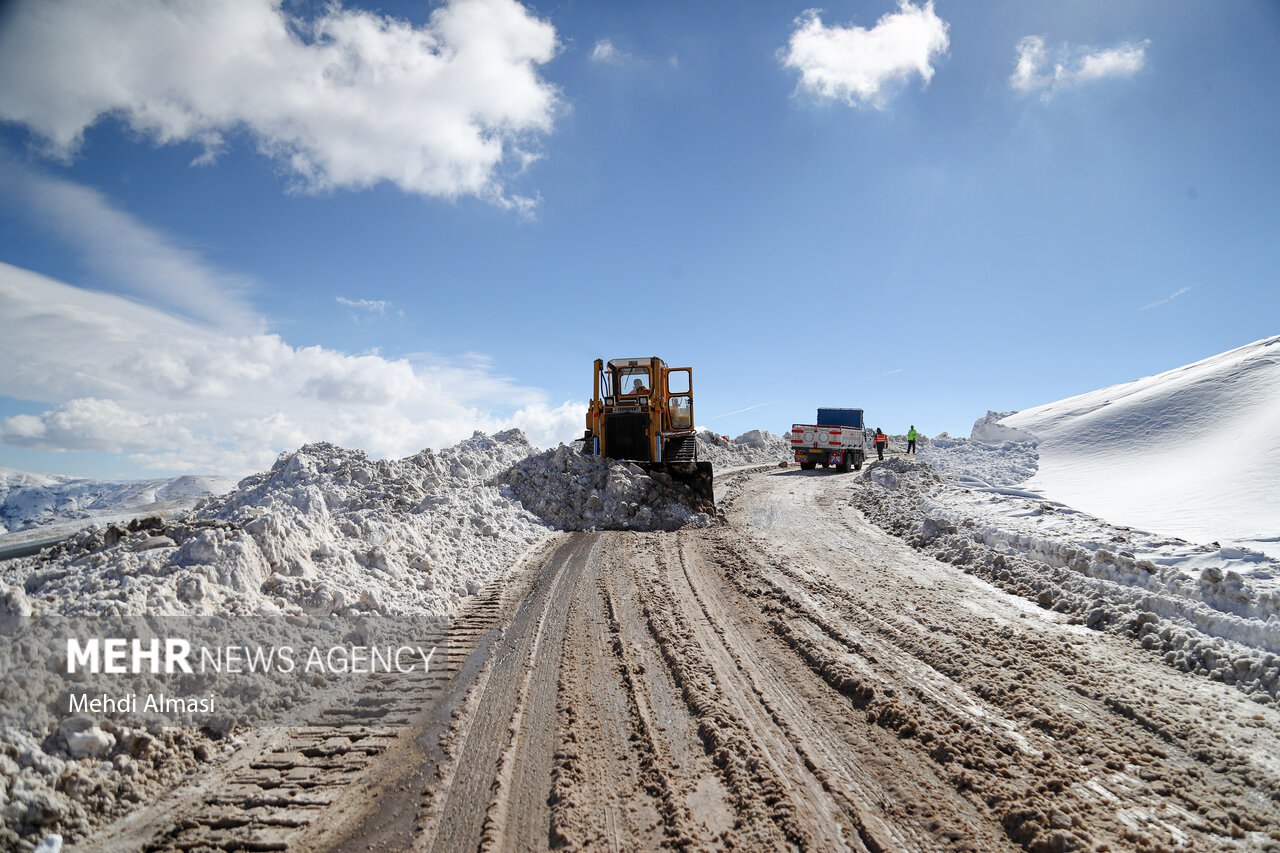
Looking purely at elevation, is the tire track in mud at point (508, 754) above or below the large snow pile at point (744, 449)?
below

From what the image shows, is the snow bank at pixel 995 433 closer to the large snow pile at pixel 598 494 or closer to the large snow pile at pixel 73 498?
the large snow pile at pixel 598 494

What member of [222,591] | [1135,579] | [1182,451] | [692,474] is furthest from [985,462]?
[222,591]

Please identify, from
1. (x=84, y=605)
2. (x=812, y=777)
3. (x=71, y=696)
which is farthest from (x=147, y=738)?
(x=812, y=777)

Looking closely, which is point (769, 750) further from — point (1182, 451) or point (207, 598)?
point (1182, 451)

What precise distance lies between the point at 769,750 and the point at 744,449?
35706 millimetres

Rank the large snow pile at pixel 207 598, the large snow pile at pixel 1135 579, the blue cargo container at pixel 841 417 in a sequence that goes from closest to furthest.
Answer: the large snow pile at pixel 207 598 → the large snow pile at pixel 1135 579 → the blue cargo container at pixel 841 417

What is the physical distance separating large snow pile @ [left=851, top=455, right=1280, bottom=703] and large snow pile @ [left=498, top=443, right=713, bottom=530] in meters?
5.19

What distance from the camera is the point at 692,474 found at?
16078 millimetres

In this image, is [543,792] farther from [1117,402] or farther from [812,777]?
[1117,402]

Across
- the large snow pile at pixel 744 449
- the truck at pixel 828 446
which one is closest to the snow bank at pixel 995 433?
the truck at pixel 828 446

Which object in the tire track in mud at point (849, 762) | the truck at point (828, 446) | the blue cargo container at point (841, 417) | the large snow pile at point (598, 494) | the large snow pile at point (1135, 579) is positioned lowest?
the tire track in mud at point (849, 762)

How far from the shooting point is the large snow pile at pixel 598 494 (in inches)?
557

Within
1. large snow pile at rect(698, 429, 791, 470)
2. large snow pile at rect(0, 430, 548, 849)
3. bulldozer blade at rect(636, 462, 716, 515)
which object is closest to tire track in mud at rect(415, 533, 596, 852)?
large snow pile at rect(0, 430, 548, 849)

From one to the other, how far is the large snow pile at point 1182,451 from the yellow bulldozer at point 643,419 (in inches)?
352
